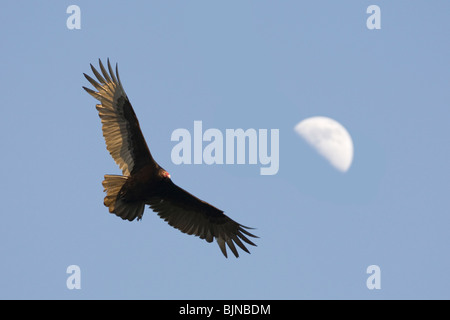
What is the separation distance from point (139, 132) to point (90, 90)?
1287 millimetres

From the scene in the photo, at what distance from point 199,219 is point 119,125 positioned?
9.21 ft

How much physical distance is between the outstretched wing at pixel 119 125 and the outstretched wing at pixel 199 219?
121cm

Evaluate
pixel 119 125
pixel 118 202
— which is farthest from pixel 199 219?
pixel 119 125

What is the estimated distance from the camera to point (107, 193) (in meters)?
17.3

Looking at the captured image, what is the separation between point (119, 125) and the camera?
17.5 metres

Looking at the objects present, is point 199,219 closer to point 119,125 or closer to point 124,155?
point 124,155

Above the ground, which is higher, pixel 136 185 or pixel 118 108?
pixel 118 108

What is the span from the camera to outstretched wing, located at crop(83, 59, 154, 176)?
57.1 feet

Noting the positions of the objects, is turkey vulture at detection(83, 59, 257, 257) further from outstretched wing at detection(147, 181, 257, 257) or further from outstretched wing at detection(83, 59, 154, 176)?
outstretched wing at detection(147, 181, 257, 257)

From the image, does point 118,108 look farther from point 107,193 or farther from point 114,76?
point 107,193

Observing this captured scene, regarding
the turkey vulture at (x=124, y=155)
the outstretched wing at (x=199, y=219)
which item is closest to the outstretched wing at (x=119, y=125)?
the turkey vulture at (x=124, y=155)
